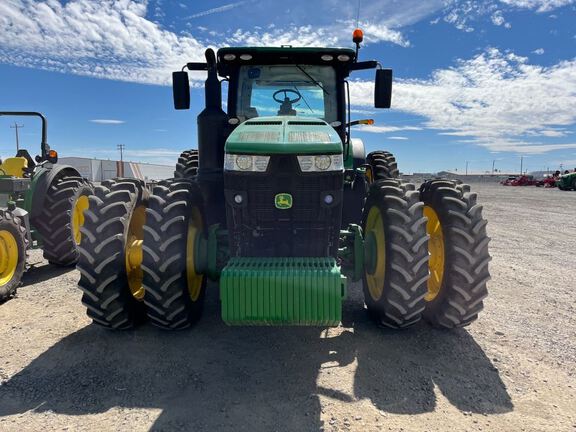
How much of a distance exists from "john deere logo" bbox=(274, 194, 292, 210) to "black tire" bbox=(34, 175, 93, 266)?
4087 mm

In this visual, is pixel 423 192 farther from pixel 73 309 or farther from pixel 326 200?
pixel 73 309

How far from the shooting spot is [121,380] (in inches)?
127

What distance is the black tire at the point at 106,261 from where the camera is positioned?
3.60 meters

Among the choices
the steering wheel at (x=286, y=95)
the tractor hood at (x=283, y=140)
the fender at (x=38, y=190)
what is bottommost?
the fender at (x=38, y=190)

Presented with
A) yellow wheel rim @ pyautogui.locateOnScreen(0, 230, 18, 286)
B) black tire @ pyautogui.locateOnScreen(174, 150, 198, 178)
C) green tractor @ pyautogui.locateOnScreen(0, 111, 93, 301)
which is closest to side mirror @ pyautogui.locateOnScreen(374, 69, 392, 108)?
black tire @ pyautogui.locateOnScreen(174, 150, 198, 178)

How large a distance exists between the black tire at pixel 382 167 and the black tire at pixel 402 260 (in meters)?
3.36

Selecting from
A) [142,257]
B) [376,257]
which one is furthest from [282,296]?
[142,257]

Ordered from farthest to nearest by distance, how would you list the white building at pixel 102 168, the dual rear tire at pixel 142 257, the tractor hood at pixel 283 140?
the white building at pixel 102 168, the dual rear tire at pixel 142 257, the tractor hood at pixel 283 140

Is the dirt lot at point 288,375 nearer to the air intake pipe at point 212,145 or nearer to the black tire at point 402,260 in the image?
the black tire at point 402,260

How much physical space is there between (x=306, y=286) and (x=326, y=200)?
0.85 m

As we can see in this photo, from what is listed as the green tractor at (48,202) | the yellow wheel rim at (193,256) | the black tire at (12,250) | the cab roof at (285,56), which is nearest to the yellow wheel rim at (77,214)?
the green tractor at (48,202)

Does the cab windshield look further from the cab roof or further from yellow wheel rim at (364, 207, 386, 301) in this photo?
yellow wheel rim at (364, 207, 386, 301)

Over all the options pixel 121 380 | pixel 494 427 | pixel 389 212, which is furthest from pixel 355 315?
pixel 121 380

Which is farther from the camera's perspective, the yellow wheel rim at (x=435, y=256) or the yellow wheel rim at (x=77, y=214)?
the yellow wheel rim at (x=77, y=214)
